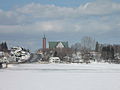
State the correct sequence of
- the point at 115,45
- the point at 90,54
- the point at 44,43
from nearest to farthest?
the point at 90,54 < the point at 115,45 < the point at 44,43

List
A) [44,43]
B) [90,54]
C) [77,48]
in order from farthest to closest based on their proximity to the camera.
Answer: [44,43] < [77,48] < [90,54]

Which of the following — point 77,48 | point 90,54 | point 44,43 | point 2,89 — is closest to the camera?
point 2,89

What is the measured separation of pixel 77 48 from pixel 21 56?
2815 centimetres

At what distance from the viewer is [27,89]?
1912 cm

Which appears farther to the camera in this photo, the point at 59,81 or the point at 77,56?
the point at 77,56

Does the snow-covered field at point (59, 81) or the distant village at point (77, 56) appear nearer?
the snow-covered field at point (59, 81)

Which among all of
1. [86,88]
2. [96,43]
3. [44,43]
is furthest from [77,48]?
[86,88]

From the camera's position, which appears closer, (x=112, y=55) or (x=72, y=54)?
(x=112, y=55)

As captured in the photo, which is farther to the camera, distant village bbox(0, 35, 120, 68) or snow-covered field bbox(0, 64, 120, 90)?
distant village bbox(0, 35, 120, 68)

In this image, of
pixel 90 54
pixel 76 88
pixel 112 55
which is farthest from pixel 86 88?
pixel 90 54

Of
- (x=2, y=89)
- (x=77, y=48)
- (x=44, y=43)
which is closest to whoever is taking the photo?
(x=2, y=89)

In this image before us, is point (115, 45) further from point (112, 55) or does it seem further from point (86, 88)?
point (86, 88)

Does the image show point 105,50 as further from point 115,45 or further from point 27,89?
point 27,89

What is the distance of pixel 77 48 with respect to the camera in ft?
521
